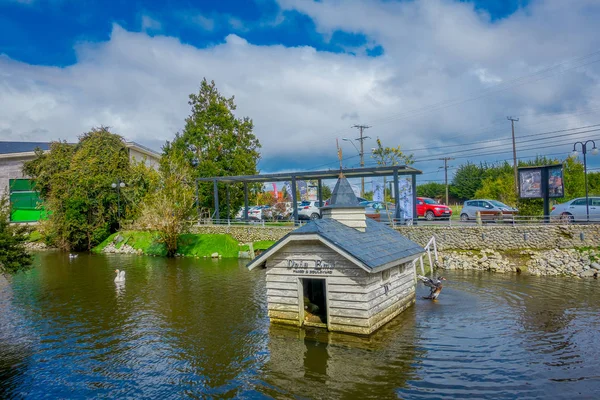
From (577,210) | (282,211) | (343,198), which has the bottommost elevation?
(577,210)

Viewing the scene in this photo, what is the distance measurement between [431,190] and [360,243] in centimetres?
8398

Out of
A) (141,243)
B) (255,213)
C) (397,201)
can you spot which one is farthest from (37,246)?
(397,201)

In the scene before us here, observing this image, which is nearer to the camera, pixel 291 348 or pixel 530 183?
pixel 291 348

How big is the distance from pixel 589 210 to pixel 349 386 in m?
22.5

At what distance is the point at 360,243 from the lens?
1296 centimetres

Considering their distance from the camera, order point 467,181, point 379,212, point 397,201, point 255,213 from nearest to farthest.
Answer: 1. point 397,201
2. point 379,212
3. point 255,213
4. point 467,181

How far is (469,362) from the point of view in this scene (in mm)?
10852

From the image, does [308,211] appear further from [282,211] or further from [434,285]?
[434,285]

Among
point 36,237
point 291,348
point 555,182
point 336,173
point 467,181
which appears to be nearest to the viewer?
point 291,348

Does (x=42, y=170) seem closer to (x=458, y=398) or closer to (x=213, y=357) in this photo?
(x=213, y=357)

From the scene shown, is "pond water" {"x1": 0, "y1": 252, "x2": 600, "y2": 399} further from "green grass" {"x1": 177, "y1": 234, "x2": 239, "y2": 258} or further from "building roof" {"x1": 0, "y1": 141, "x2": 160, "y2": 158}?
"building roof" {"x1": 0, "y1": 141, "x2": 160, "y2": 158}

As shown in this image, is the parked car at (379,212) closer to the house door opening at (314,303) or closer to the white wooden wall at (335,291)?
the house door opening at (314,303)

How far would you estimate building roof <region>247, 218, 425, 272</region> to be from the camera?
471 inches

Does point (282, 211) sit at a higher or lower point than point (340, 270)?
A: higher
